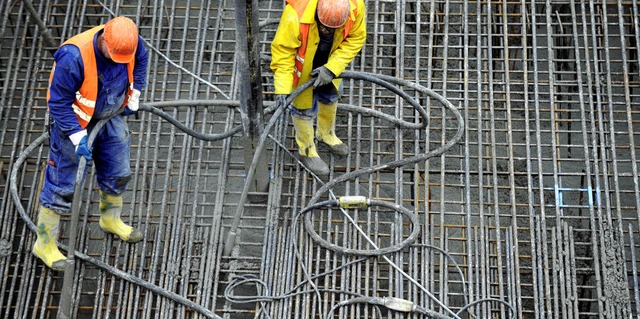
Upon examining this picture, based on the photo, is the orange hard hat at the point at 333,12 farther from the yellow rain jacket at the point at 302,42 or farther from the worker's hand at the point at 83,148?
the worker's hand at the point at 83,148

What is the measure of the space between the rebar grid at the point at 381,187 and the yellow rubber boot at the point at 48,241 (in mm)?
186

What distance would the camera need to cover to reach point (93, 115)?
6.51 m

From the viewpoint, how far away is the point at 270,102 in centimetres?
791

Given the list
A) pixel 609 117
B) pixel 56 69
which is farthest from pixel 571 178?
pixel 56 69

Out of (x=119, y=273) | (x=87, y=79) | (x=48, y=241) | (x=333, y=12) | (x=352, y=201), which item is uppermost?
(x=333, y=12)

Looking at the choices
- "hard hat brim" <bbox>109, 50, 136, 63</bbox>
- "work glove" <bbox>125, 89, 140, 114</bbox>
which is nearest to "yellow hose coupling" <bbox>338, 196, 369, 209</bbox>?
"work glove" <bbox>125, 89, 140, 114</bbox>

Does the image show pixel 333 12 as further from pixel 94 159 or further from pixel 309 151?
pixel 94 159

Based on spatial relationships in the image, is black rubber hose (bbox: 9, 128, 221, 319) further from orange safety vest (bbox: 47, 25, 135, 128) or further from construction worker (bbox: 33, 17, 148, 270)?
orange safety vest (bbox: 47, 25, 135, 128)

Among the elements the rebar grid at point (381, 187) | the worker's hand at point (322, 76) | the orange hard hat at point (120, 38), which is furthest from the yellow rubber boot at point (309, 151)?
the orange hard hat at point (120, 38)

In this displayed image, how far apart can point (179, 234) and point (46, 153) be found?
1.56 meters

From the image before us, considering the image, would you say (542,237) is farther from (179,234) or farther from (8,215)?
(8,215)

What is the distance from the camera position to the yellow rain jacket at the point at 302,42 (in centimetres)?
659

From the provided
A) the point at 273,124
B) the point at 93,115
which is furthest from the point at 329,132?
the point at 93,115

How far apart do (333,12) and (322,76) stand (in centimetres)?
59
